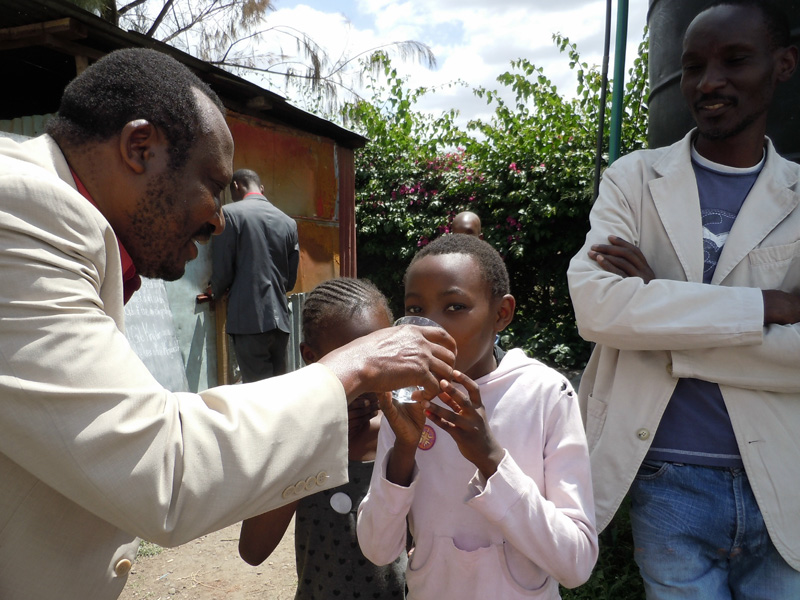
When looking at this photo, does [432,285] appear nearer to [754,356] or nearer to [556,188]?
[754,356]

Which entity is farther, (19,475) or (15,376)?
(19,475)

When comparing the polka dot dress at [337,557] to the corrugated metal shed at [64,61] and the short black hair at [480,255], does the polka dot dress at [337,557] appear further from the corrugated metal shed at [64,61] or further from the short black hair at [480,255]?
the corrugated metal shed at [64,61]

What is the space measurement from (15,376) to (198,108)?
28.5 inches

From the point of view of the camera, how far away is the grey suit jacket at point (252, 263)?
17.1 ft

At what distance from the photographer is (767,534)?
171 cm

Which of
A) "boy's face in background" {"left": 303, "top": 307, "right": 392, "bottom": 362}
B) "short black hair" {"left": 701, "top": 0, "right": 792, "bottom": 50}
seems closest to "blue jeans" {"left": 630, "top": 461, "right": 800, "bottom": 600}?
"boy's face in background" {"left": 303, "top": 307, "right": 392, "bottom": 362}

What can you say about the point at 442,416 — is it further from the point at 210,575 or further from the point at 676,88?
the point at 210,575

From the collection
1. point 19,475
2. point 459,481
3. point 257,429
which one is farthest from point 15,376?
point 459,481

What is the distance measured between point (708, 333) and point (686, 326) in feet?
0.19

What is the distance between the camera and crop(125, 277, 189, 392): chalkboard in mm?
4574

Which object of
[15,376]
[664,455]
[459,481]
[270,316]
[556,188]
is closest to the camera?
[15,376]

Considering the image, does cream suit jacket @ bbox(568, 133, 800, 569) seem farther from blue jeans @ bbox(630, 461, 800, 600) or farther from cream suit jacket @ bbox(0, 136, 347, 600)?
cream suit jacket @ bbox(0, 136, 347, 600)

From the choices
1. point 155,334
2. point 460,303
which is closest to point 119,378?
point 460,303

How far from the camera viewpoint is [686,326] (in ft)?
5.67
